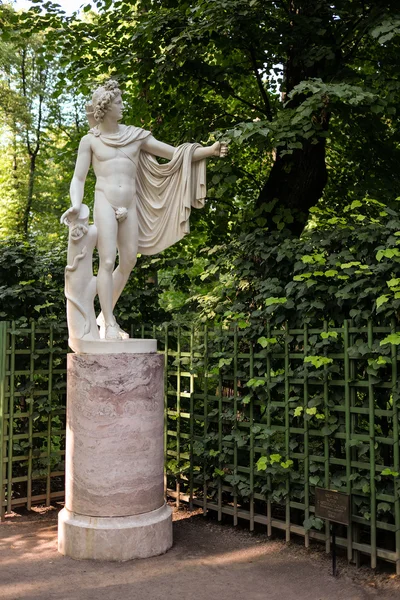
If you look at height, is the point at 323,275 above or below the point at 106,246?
below

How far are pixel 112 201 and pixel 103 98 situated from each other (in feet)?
2.85

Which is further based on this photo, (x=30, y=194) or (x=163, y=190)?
(x=30, y=194)

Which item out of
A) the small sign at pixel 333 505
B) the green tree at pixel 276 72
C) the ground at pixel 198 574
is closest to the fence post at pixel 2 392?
the ground at pixel 198 574

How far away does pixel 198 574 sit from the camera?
14.4 feet

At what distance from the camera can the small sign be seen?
4109mm

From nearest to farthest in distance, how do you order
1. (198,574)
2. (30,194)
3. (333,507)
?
1. (333,507)
2. (198,574)
3. (30,194)

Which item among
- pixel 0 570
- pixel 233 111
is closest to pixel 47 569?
pixel 0 570

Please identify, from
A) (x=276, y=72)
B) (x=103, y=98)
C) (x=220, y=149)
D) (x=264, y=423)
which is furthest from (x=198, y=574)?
(x=276, y=72)

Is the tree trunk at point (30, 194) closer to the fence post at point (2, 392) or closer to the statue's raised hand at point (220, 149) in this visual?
the fence post at point (2, 392)

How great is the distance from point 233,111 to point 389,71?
2.97 m

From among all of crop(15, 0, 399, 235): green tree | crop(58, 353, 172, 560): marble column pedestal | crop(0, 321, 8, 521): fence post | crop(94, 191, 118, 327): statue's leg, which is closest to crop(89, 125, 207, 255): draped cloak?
crop(94, 191, 118, 327): statue's leg

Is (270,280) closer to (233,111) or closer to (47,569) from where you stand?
(47,569)

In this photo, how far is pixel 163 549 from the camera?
4.82m

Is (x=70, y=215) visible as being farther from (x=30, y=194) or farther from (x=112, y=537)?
(x=30, y=194)
